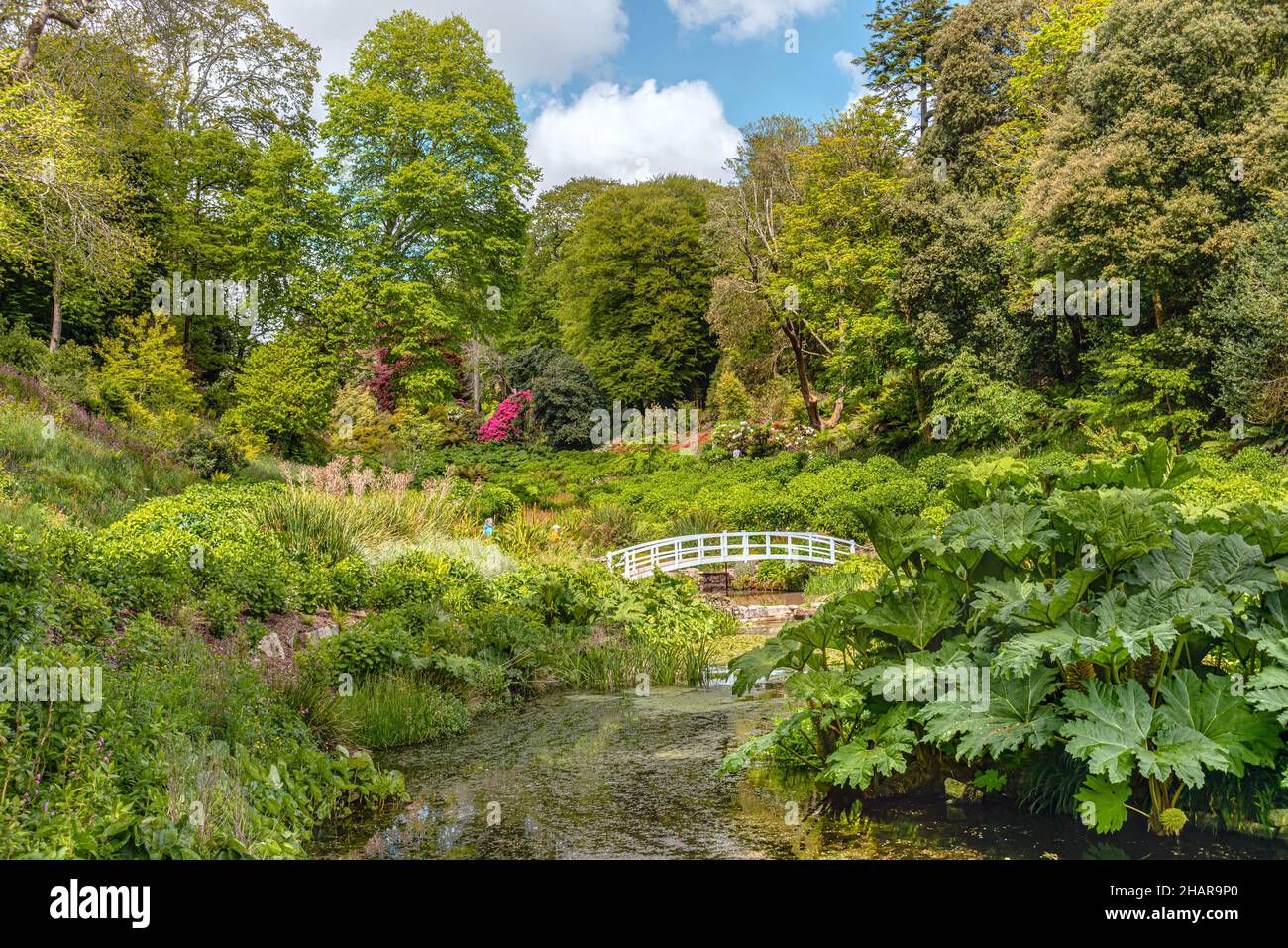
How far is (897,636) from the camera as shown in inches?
187

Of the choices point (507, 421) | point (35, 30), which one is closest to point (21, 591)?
point (35, 30)

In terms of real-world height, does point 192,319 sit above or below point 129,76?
below

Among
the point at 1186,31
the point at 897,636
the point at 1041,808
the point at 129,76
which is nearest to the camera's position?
the point at 1041,808

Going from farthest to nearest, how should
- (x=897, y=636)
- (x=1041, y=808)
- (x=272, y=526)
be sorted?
(x=272, y=526) < (x=897, y=636) < (x=1041, y=808)

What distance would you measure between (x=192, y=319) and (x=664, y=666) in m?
20.9

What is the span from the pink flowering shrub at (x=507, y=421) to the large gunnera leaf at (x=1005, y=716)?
1086 inches

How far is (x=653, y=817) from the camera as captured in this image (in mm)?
5023

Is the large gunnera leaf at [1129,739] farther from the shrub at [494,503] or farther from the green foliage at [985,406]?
the green foliage at [985,406]

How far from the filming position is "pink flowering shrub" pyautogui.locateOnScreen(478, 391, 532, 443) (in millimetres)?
31328

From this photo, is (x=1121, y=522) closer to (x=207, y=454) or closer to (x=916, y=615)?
(x=916, y=615)

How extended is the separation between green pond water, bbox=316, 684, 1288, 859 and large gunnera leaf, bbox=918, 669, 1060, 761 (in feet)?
2.11
